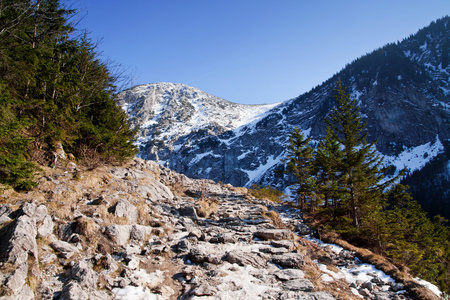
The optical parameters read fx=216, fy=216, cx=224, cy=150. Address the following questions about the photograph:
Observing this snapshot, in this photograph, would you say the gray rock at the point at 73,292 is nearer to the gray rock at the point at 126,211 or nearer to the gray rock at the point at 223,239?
the gray rock at the point at 126,211

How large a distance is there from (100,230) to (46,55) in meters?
11.5

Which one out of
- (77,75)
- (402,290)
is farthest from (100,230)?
(77,75)

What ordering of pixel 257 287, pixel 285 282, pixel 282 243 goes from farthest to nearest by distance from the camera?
pixel 282 243, pixel 285 282, pixel 257 287

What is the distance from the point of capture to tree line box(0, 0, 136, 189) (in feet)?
22.2

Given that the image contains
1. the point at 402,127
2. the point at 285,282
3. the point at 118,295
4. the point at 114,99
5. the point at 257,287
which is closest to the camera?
the point at 118,295

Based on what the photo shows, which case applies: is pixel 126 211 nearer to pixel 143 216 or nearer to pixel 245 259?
pixel 143 216

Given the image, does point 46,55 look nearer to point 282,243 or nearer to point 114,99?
point 114,99

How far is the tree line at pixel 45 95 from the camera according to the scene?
6781 millimetres

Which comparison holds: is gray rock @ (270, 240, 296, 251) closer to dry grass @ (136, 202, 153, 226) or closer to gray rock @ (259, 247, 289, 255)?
gray rock @ (259, 247, 289, 255)

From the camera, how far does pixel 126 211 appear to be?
7.34m

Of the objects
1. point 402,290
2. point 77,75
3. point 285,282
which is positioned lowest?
point 402,290

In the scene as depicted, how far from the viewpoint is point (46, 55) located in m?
11.8

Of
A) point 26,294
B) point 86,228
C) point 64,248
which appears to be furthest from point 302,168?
point 26,294

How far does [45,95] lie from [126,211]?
8.37 m
